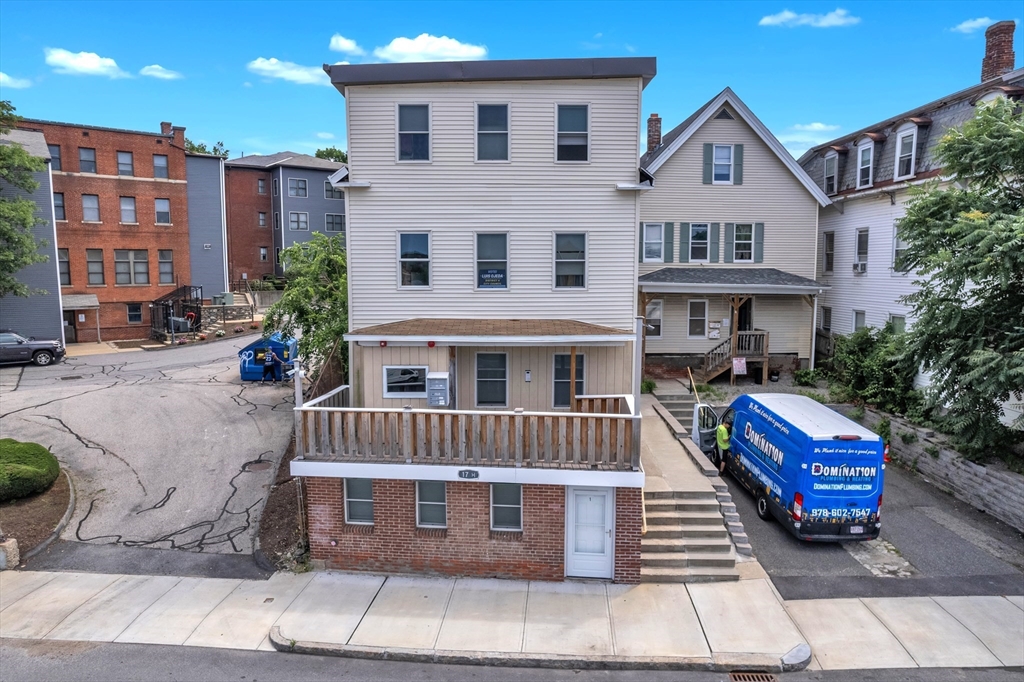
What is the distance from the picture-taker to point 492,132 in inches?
594

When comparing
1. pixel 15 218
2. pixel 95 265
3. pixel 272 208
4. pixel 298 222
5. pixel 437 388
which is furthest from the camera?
pixel 272 208

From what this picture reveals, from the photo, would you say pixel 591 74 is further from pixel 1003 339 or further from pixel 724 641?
pixel 724 641

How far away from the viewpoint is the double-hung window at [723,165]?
76.9 feet

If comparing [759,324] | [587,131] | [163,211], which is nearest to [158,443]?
[587,131]

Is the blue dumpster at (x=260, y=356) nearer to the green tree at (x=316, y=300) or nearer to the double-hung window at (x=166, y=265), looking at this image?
the green tree at (x=316, y=300)

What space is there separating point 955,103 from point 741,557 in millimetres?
18335

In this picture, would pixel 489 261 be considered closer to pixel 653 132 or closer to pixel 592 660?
pixel 592 660

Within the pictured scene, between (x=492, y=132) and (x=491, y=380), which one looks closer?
(x=492, y=132)

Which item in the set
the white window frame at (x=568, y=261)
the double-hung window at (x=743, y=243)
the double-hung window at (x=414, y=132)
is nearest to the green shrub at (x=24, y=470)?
the double-hung window at (x=414, y=132)

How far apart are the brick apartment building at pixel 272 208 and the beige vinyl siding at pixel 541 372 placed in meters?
33.2

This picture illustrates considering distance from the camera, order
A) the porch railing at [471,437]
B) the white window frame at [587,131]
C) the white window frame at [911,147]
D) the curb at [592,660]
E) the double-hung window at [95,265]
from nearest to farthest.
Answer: the curb at [592,660], the porch railing at [471,437], the white window frame at [587,131], the white window frame at [911,147], the double-hung window at [95,265]

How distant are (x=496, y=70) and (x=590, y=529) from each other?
34.3 ft

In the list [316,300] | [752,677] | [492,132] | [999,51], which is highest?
[999,51]

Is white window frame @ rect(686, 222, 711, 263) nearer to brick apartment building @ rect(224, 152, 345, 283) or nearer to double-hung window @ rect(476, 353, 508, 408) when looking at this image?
double-hung window @ rect(476, 353, 508, 408)
